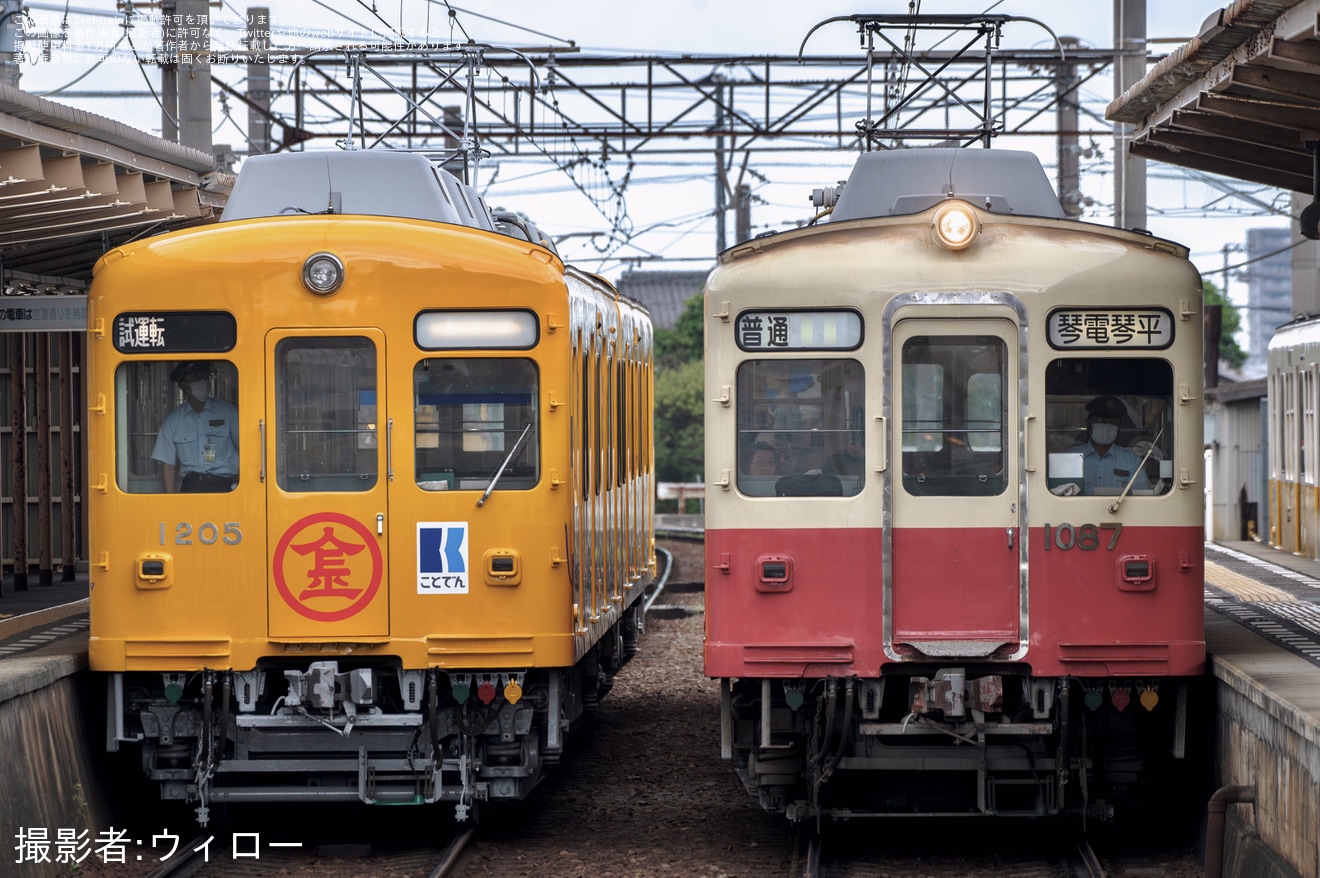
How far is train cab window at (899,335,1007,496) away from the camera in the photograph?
780cm

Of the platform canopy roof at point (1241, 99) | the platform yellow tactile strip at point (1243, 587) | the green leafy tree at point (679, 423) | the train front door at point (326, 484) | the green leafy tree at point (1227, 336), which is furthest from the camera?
the green leafy tree at point (1227, 336)

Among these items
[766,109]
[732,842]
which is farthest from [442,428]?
[766,109]

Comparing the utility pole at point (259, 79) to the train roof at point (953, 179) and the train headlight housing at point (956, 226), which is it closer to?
the train roof at point (953, 179)

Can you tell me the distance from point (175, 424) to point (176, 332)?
445mm

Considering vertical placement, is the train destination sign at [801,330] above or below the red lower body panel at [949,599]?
above

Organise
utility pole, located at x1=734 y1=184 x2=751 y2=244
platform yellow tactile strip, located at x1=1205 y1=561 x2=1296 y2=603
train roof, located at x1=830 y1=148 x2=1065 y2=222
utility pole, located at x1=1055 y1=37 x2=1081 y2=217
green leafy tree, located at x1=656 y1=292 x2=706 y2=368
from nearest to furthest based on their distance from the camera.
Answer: train roof, located at x1=830 y1=148 x2=1065 y2=222, platform yellow tactile strip, located at x1=1205 y1=561 x2=1296 y2=603, utility pole, located at x1=1055 y1=37 x2=1081 y2=217, utility pole, located at x1=734 y1=184 x2=751 y2=244, green leafy tree, located at x1=656 y1=292 x2=706 y2=368

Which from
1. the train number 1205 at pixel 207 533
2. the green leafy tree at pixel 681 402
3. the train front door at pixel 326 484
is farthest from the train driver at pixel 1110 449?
the green leafy tree at pixel 681 402

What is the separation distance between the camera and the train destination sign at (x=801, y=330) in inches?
307

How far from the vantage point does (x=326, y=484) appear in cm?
816

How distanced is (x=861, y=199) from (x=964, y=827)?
11.3ft

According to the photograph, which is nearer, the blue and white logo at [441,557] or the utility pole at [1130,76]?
the blue and white logo at [441,557]

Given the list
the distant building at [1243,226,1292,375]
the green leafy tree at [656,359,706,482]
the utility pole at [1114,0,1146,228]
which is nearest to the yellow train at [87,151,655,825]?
the utility pole at [1114,0,1146,228]

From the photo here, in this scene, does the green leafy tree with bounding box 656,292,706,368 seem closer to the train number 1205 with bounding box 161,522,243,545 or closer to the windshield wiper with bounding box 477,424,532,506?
the windshield wiper with bounding box 477,424,532,506

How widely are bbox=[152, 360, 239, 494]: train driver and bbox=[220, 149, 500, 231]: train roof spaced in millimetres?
1428
